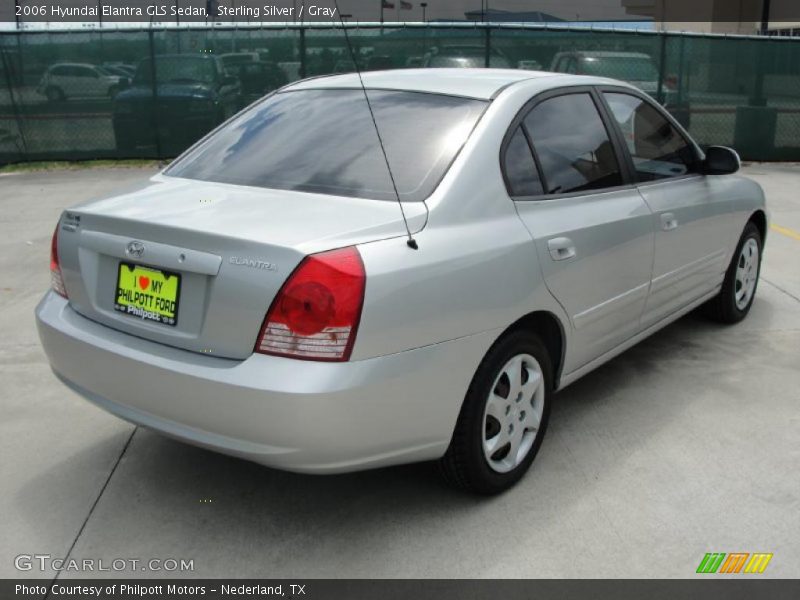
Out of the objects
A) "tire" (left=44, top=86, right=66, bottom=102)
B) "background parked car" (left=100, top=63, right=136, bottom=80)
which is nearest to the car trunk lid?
"background parked car" (left=100, top=63, right=136, bottom=80)

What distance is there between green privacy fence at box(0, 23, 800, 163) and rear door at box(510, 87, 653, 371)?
31.2 ft

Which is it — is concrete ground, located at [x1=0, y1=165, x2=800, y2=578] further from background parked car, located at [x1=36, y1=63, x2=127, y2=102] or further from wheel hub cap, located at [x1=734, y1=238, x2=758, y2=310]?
background parked car, located at [x1=36, y1=63, x2=127, y2=102]

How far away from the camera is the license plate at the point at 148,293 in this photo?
282cm

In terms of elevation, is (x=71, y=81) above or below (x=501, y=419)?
above

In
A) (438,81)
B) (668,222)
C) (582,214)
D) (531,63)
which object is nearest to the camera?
(582,214)

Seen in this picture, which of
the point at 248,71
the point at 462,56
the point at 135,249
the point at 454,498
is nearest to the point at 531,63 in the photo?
the point at 462,56

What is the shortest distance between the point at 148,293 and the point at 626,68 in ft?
38.5

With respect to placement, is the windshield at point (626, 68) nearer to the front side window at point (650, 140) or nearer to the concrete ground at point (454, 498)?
the front side window at point (650, 140)

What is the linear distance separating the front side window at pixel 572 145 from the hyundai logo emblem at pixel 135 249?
161 centimetres

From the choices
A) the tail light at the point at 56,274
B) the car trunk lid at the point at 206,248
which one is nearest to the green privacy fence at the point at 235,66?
the tail light at the point at 56,274

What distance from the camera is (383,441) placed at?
2766 millimetres

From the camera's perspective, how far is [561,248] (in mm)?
3391

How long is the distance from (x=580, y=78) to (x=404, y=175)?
4.53ft

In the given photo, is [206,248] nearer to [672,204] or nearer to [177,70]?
[672,204]
